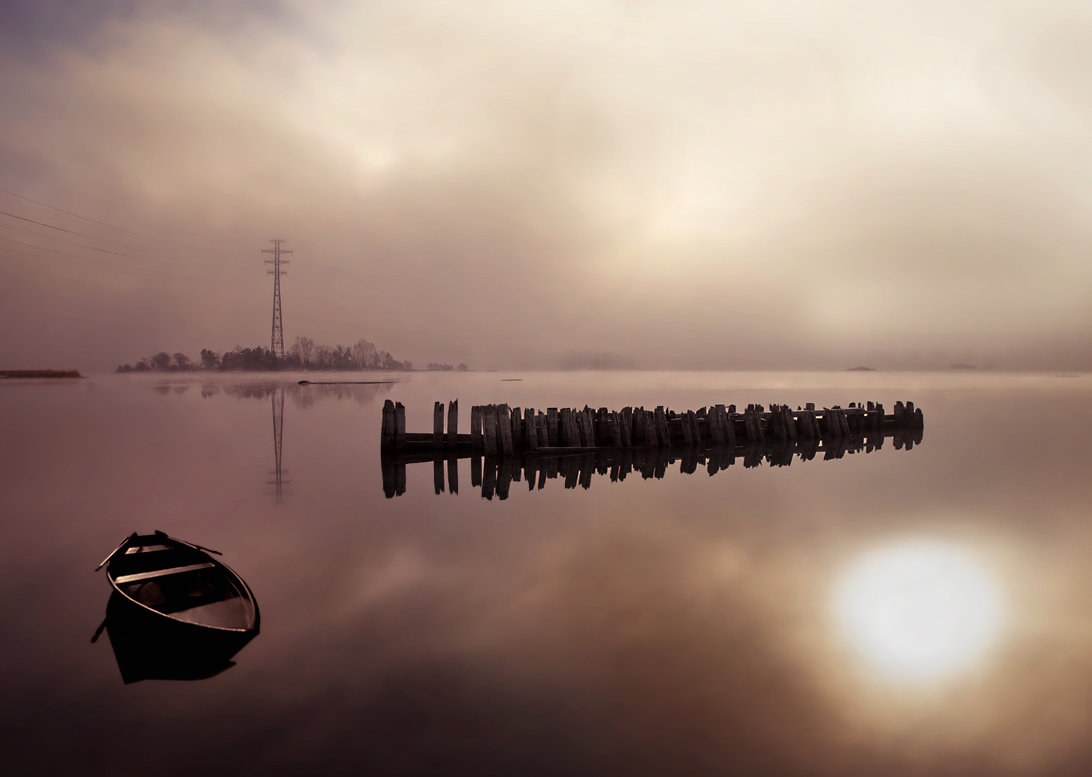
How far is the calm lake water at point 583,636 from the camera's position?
4.89 metres

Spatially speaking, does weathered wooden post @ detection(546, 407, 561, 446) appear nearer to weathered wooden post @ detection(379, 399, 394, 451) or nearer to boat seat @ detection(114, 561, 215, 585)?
weathered wooden post @ detection(379, 399, 394, 451)

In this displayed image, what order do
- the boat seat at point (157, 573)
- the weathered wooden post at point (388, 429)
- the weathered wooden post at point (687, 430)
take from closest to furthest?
1. the boat seat at point (157, 573)
2. the weathered wooden post at point (388, 429)
3. the weathered wooden post at point (687, 430)

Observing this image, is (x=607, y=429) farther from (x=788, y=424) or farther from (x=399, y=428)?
(x=788, y=424)

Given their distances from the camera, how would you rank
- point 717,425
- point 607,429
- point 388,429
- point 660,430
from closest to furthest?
point 388,429 < point 607,429 < point 660,430 < point 717,425

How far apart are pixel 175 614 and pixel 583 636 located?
411cm

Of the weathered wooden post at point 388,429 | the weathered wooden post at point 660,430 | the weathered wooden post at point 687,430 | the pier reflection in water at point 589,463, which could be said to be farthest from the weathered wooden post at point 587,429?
the weathered wooden post at point 388,429

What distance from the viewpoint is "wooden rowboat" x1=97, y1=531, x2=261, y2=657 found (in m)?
Result: 5.82

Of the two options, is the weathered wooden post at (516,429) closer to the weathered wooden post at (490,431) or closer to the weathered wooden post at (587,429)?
the weathered wooden post at (490,431)

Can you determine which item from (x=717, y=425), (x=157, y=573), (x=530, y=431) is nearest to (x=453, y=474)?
(x=530, y=431)

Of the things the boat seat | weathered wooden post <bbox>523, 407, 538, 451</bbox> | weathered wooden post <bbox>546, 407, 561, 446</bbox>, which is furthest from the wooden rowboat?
weathered wooden post <bbox>546, 407, 561, 446</bbox>

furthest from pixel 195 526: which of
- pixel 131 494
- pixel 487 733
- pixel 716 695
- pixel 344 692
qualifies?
pixel 716 695

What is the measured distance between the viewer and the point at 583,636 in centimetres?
687

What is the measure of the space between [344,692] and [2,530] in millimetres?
10625

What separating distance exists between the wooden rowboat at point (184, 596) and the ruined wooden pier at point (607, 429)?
10.7 meters
